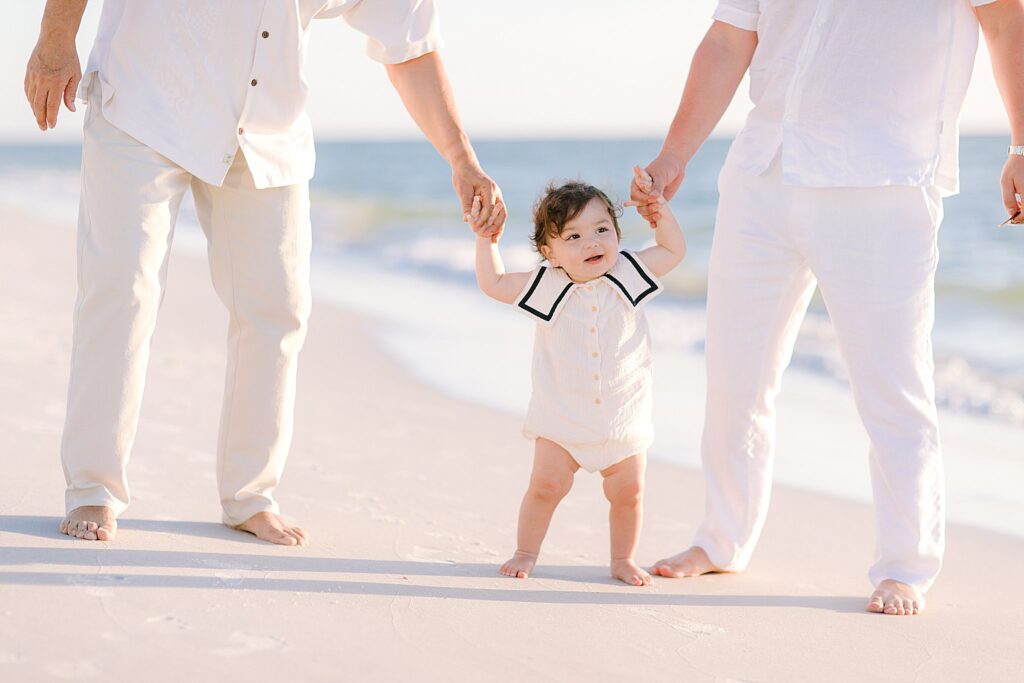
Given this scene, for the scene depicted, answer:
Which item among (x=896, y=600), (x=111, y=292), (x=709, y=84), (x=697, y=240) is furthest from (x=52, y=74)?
(x=697, y=240)

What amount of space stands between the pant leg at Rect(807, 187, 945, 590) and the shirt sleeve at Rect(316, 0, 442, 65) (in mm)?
1200

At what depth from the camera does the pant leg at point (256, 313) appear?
3262 millimetres

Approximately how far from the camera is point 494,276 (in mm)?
3240

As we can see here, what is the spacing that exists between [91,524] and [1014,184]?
251cm

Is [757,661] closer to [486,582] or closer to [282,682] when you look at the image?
[486,582]

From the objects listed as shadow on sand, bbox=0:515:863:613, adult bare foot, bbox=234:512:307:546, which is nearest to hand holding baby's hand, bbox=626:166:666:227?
shadow on sand, bbox=0:515:863:613

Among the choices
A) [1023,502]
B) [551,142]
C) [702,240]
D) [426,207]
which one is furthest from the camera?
[551,142]

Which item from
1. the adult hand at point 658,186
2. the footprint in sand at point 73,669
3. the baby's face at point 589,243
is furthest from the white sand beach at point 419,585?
the adult hand at point 658,186

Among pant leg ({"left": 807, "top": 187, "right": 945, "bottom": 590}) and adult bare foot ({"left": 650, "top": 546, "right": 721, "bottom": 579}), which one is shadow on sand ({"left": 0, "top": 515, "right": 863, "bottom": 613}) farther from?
pant leg ({"left": 807, "top": 187, "right": 945, "bottom": 590})

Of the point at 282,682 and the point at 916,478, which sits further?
the point at 916,478

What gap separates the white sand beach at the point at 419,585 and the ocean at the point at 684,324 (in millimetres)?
436

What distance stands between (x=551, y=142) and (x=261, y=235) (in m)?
50.7

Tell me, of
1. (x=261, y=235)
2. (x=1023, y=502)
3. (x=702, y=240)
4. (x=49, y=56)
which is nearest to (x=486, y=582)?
(x=261, y=235)

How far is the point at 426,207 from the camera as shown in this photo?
20.6 m
